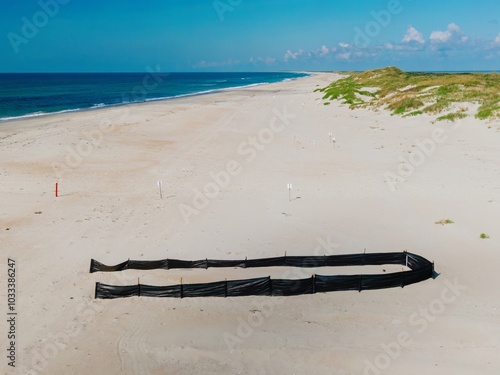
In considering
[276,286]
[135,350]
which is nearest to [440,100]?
[276,286]

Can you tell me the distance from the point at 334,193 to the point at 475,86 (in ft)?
121

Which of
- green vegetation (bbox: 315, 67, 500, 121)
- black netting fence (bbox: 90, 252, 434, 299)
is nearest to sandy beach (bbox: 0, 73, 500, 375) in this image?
black netting fence (bbox: 90, 252, 434, 299)

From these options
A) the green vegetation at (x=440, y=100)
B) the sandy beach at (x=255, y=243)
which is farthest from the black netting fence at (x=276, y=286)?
the green vegetation at (x=440, y=100)

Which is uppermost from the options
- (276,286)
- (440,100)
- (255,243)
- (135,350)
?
(440,100)

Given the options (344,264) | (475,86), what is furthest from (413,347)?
(475,86)

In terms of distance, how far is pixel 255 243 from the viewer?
15.5 m

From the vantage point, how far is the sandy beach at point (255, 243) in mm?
9609

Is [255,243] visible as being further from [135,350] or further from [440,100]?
[440,100]

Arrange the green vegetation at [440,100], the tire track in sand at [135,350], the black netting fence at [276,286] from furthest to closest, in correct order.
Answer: the green vegetation at [440,100] → the black netting fence at [276,286] → the tire track in sand at [135,350]

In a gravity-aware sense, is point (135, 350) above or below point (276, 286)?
below

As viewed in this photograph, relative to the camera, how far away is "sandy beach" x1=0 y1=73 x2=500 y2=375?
9609 mm

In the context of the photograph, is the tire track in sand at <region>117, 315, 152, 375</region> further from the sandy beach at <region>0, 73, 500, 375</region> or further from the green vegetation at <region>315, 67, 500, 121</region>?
the green vegetation at <region>315, 67, 500, 121</region>

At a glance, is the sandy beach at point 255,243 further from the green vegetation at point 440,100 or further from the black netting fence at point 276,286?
the green vegetation at point 440,100

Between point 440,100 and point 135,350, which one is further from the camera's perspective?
point 440,100
